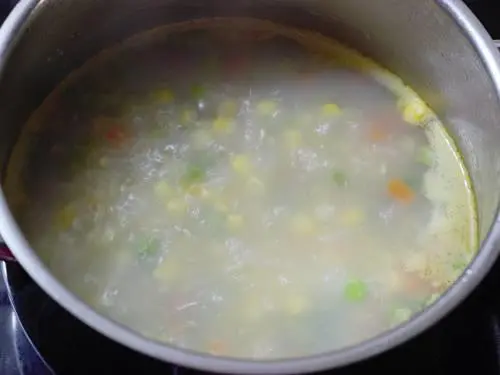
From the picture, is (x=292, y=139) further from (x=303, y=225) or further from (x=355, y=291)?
(x=355, y=291)

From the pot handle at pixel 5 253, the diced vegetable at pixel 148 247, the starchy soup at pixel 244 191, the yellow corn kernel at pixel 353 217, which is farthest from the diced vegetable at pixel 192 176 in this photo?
the pot handle at pixel 5 253

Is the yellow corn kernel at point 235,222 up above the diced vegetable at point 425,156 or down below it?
below

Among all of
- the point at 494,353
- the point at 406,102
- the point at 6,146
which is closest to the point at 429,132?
the point at 406,102

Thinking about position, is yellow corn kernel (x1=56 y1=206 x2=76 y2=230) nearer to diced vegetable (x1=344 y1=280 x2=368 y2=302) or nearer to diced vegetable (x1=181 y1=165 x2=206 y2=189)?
diced vegetable (x1=181 y1=165 x2=206 y2=189)

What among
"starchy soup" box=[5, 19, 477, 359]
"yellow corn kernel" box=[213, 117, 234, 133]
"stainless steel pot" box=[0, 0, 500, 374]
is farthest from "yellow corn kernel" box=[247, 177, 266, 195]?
"stainless steel pot" box=[0, 0, 500, 374]

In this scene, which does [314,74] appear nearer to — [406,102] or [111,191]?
[406,102]

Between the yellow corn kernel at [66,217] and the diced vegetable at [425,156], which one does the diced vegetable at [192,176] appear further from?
the diced vegetable at [425,156]
